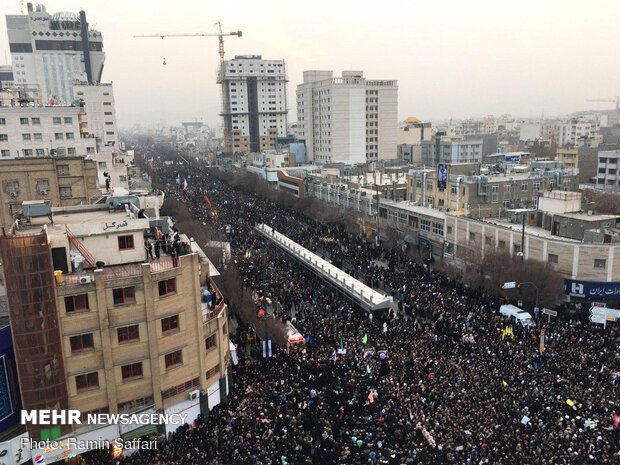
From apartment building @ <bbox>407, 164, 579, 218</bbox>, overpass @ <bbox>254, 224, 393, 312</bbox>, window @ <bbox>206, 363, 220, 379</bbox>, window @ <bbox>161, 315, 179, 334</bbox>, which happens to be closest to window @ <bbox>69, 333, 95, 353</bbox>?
window @ <bbox>161, 315, 179, 334</bbox>

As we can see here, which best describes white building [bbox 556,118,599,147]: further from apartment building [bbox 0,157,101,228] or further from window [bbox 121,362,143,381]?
window [bbox 121,362,143,381]

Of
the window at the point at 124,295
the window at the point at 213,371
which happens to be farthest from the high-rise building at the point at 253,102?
the window at the point at 124,295

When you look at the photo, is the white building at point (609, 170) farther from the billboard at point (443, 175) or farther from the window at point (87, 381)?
the window at point (87, 381)

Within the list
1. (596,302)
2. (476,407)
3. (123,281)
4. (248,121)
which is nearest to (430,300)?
(596,302)

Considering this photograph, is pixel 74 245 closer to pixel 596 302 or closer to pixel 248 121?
pixel 596 302

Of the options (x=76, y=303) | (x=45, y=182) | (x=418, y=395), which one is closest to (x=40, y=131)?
(x=45, y=182)

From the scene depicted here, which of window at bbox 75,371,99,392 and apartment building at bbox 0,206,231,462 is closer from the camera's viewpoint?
apartment building at bbox 0,206,231,462
